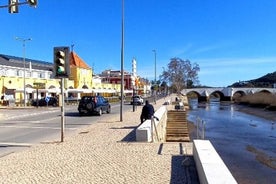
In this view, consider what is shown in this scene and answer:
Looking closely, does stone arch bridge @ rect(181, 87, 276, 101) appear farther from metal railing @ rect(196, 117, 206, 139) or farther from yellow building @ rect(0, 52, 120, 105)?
metal railing @ rect(196, 117, 206, 139)

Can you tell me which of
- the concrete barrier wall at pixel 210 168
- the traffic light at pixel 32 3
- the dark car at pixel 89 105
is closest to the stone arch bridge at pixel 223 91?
the dark car at pixel 89 105

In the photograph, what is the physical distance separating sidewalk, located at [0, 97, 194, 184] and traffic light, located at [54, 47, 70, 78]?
2.66m

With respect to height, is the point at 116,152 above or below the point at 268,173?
above

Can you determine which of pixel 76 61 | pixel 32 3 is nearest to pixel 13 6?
pixel 32 3

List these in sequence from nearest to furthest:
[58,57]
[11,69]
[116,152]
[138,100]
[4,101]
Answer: [116,152] < [58,57] < [4,101] < [138,100] < [11,69]

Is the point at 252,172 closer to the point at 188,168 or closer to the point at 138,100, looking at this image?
the point at 188,168

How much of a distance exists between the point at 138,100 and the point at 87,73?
41.6m

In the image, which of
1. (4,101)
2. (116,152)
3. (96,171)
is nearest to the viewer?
(96,171)

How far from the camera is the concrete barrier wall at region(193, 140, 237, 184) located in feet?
22.2

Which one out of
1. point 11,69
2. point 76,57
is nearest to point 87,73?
point 76,57

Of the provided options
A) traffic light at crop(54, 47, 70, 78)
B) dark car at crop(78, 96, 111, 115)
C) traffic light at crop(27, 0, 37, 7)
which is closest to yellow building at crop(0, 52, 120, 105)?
dark car at crop(78, 96, 111, 115)

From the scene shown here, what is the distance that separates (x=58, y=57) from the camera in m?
15.0

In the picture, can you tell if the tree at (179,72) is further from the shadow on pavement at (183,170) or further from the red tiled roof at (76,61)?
the shadow on pavement at (183,170)

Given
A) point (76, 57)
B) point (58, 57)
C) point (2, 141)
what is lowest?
point (2, 141)
